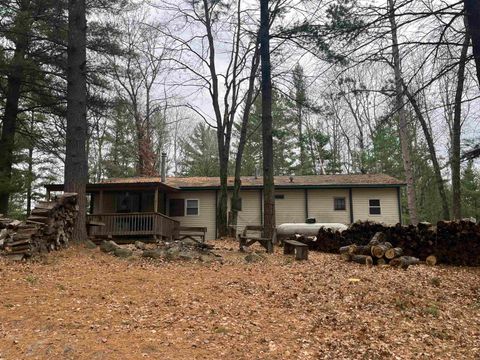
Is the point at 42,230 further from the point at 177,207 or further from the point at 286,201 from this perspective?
the point at 286,201

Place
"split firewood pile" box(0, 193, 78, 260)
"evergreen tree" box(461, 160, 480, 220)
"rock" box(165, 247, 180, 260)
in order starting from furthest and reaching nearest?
"evergreen tree" box(461, 160, 480, 220), "rock" box(165, 247, 180, 260), "split firewood pile" box(0, 193, 78, 260)

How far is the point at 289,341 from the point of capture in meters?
4.31

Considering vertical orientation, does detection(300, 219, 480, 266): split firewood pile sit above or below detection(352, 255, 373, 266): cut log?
above

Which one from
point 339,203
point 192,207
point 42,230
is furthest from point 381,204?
point 42,230

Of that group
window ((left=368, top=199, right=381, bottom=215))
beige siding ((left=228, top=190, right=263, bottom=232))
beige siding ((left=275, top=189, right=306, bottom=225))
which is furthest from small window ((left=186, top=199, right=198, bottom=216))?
window ((left=368, top=199, right=381, bottom=215))

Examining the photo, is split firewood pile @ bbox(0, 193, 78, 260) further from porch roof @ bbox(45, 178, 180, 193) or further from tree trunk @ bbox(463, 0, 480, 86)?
tree trunk @ bbox(463, 0, 480, 86)

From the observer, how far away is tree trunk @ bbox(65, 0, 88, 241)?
1044 cm

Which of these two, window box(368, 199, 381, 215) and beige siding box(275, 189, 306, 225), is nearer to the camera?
window box(368, 199, 381, 215)

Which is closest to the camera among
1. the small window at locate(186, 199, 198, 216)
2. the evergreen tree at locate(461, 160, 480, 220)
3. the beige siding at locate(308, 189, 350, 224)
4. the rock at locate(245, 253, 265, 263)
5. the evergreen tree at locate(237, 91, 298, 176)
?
the rock at locate(245, 253, 265, 263)

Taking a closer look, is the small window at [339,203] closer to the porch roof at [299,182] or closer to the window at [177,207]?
the porch roof at [299,182]

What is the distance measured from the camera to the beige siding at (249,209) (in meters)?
19.9

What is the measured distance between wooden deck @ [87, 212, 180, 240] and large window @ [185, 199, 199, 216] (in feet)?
13.3

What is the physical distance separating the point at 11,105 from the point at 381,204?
687 inches

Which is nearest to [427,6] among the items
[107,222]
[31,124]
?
[107,222]
